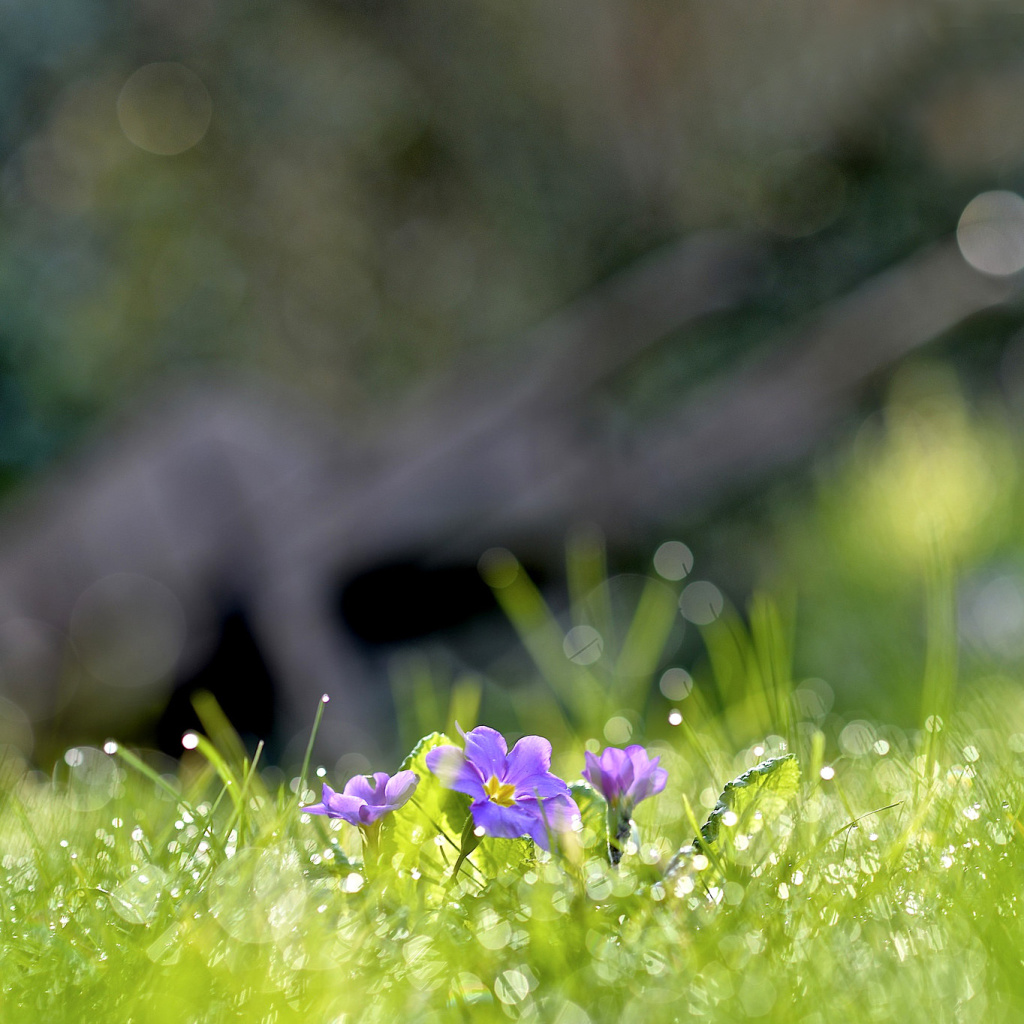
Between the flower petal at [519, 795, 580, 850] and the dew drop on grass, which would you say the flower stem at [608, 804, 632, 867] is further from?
the dew drop on grass

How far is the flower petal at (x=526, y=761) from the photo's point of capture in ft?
2.85

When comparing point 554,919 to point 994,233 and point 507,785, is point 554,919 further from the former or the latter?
point 994,233

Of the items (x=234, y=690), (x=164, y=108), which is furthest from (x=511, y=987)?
(x=164, y=108)

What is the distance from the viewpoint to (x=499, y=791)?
0.85 m

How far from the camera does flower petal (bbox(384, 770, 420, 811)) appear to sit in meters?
0.84

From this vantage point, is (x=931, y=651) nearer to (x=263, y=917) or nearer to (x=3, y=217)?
(x=263, y=917)

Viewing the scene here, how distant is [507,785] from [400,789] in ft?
0.32

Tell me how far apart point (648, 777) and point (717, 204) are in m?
5.02

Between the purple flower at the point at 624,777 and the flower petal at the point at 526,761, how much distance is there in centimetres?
4

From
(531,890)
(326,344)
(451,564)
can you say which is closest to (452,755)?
(531,890)

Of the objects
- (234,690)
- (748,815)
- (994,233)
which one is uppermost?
(748,815)

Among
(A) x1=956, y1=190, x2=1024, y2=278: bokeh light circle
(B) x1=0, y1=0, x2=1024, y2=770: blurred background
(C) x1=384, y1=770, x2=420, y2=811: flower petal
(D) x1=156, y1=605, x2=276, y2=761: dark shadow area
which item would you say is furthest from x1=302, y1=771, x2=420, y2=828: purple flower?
(A) x1=956, y1=190, x2=1024, y2=278: bokeh light circle

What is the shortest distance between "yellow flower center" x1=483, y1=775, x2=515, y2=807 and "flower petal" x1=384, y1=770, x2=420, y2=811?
7 centimetres

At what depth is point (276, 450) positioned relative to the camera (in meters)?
4.34
